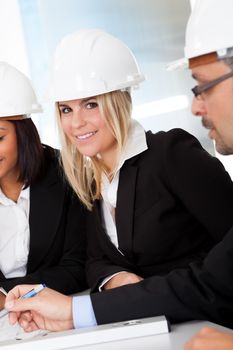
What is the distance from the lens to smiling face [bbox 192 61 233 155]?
159 centimetres

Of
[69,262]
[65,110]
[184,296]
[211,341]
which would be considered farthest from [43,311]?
[65,110]

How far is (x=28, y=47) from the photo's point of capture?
6012 millimetres

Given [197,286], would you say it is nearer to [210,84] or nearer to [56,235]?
[210,84]

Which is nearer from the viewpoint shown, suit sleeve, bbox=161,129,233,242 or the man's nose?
the man's nose

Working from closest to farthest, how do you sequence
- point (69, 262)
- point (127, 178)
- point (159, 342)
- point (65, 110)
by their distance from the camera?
point (159, 342) < point (127, 178) < point (65, 110) < point (69, 262)

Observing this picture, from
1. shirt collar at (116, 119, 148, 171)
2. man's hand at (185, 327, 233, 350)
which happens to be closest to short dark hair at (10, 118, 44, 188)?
shirt collar at (116, 119, 148, 171)

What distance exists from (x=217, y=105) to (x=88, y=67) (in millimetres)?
936

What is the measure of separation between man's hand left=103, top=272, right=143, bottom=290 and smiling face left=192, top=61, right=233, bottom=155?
0.65 m

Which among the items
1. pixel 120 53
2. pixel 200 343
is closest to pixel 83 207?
pixel 120 53

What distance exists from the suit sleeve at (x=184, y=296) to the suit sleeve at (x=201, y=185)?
507 mm

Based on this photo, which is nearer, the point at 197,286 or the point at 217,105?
the point at 217,105

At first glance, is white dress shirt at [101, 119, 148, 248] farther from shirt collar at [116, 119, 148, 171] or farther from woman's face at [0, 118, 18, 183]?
woman's face at [0, 118, 18, 183]

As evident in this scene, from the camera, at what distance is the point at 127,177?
2426 mm

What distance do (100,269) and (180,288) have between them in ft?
2.25
